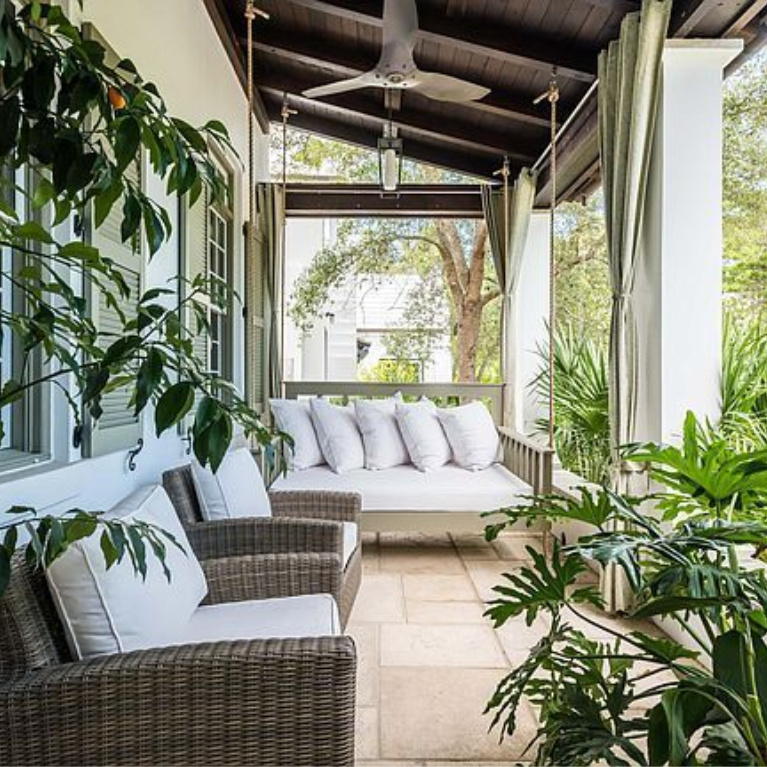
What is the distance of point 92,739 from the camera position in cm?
141

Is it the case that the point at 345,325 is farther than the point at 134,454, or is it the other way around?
the point at 345,325

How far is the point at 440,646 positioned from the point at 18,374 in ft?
6.70

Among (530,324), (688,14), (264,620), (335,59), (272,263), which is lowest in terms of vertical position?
(264,620)

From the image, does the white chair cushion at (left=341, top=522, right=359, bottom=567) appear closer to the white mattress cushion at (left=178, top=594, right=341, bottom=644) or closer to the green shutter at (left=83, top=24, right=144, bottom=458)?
the white mattress cushion at (left=178, top=594, right=341, bottom=644)

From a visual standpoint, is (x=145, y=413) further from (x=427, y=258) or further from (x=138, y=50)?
(x=427, y=258)

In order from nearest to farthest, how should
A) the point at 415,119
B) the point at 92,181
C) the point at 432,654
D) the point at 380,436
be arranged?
the point at 92,181 → the point at 432,654 → the point at 380,436 → the point at 415,119

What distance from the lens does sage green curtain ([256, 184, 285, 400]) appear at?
19.0ft

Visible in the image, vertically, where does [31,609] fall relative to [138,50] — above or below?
below

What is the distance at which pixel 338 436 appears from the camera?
15.4ft

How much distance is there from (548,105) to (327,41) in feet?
5.61

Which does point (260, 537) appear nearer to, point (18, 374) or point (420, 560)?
point (18, 374)

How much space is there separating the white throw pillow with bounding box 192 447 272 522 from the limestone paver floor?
77 centimetres

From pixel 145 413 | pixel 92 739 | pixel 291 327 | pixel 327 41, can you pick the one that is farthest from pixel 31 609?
pixel 291 327

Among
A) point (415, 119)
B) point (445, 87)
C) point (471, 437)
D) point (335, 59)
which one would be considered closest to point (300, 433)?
point (471, 437)
